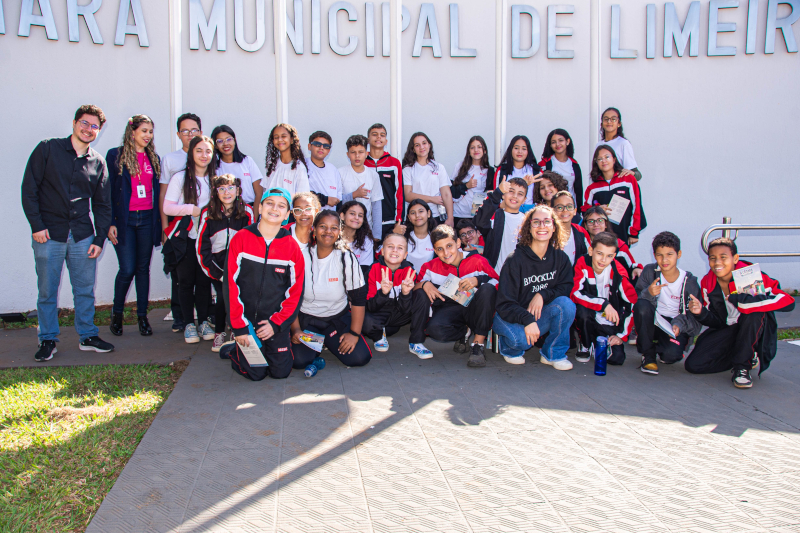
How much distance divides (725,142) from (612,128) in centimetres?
278

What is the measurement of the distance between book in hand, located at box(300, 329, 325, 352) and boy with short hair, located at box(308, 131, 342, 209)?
1516mm

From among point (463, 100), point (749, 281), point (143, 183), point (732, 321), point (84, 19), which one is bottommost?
point (732, 321)

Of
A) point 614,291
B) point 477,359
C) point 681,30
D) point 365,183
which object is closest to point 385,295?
point 477,359

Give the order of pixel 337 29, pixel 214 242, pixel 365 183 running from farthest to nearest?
pixel 337 29
pixel 365 183
pixel 214 242

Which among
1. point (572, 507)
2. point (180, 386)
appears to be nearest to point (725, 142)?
point (572, 507)

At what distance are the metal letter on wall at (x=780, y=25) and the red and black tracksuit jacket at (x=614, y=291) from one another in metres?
4.93

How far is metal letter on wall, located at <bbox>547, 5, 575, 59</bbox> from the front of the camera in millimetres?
7215

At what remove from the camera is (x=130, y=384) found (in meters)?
3.92

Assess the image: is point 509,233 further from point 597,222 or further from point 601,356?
point 601,356

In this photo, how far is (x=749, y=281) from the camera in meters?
3.91

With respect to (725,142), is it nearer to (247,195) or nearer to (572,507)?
(247,195)

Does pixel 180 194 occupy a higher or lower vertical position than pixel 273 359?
higher

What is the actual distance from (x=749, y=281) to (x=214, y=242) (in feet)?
13.2

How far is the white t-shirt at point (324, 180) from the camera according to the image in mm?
5289
